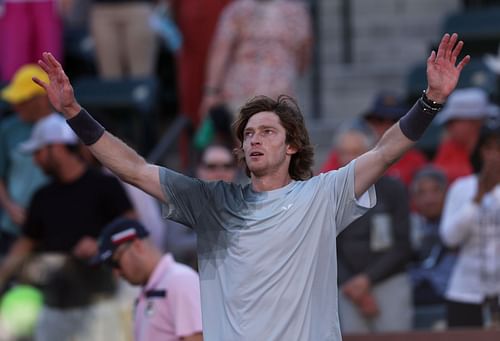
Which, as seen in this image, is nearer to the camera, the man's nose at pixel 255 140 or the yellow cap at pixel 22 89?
the man's nose at pixel 255 140

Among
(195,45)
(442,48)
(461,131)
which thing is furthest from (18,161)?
(442,48)

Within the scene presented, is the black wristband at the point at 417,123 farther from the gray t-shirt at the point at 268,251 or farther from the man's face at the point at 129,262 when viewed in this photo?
the man's face at the point at 129,262

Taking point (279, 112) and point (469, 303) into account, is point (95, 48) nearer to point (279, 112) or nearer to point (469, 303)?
point (469, 303)

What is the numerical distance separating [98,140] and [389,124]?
514 centimetres

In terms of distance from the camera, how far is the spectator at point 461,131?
36.1 ft

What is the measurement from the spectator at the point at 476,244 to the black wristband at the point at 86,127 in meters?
→ 3.92

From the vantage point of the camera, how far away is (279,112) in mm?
6223

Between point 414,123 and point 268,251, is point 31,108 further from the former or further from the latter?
point 414,123

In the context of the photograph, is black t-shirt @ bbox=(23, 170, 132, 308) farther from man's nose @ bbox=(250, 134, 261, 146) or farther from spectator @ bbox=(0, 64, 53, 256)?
man's nose @ bbox=(250, 134, 261, 146)

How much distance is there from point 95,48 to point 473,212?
505 cm

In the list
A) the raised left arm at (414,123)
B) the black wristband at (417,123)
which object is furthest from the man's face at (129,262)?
the black wristband at (417,123)

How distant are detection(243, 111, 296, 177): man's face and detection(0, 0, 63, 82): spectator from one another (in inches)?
267

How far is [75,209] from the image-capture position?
9773 mm

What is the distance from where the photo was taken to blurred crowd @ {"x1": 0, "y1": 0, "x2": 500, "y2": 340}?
952 centimetres
